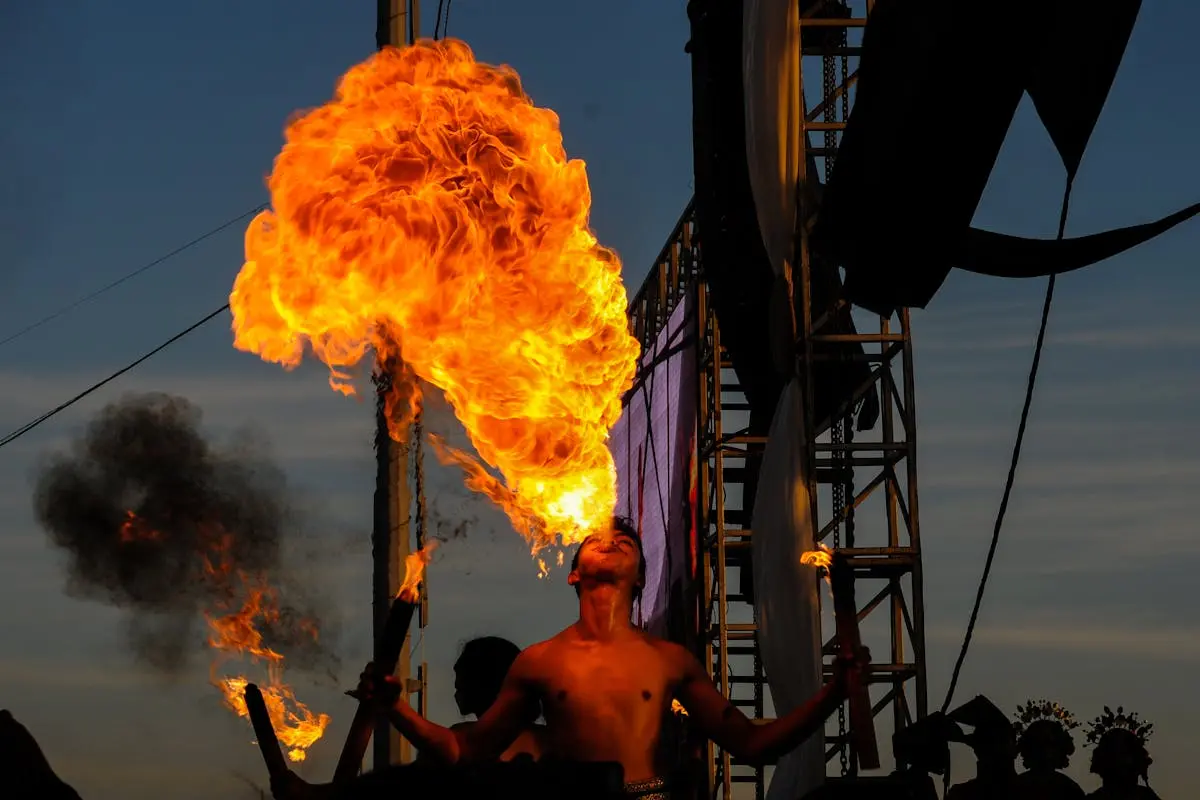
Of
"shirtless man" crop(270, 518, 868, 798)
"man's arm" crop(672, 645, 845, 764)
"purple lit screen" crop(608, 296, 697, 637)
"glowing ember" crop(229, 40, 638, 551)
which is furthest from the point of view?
"purple lit screen" crop(608, 296, 697, 637)

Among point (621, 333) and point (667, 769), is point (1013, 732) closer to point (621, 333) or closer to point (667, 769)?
point (667, 769)

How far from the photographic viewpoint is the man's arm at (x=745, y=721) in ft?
17.7

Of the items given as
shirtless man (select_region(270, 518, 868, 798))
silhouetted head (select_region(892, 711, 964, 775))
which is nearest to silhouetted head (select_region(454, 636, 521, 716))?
shirtless man (select_region(270, 518, 868, 798))

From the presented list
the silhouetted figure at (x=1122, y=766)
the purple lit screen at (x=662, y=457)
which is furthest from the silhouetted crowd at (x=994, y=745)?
the purple lit screen at (x=662, y=457)

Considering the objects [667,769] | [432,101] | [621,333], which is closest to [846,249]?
[621,333]

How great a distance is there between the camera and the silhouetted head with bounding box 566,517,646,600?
239 inches

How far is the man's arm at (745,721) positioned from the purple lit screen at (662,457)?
940cm

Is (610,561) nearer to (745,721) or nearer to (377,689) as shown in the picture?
(745,721)

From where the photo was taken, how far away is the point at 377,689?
17.1 feet

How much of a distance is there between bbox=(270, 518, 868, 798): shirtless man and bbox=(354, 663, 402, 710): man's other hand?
0.41m

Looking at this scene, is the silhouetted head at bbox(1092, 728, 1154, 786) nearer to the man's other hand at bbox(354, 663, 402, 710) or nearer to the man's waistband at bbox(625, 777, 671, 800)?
the man's waistband at bbox(625, 777, 671, 800)

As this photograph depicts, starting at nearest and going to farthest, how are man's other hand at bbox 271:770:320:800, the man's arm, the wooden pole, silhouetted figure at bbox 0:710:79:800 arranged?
silhouetted figure at bbox 0:710:79:800 < man's other hand at bbox 271:770:320:800 < the man's arm < the wooden pole

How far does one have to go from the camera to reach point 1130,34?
278 inches

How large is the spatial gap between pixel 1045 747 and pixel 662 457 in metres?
10.6
